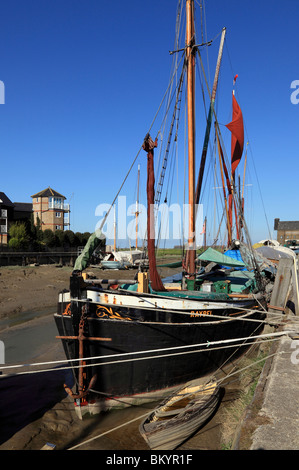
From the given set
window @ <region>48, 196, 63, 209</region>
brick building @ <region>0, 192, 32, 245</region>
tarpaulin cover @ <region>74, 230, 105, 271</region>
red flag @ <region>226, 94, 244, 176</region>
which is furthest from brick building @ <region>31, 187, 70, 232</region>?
tarpaulin cover @ <region>74, 230, 105, 271</region>

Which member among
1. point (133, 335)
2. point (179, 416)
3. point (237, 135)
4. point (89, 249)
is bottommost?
point (179, 416)

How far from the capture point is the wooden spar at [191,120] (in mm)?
11828

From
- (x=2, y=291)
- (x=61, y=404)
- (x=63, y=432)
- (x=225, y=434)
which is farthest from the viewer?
(x=2, y=291)

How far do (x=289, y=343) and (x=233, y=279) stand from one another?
20.0 feet

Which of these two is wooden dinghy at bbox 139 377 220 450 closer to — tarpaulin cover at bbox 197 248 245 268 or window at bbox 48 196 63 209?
tarpaulin cover at bbox 197 248 245 268

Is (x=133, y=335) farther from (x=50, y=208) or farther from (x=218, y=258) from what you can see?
(x=50, y=208)

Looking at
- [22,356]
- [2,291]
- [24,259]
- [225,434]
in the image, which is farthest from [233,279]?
[24,259]

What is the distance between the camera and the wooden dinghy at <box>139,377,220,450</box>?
22.0 ft

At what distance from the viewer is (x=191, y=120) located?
12.6 meters

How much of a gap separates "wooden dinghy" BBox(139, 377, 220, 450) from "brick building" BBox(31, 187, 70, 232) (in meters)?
65.8

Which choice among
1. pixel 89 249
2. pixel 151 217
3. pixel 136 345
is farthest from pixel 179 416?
pixel 151 217

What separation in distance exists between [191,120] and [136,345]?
29.6 ft
